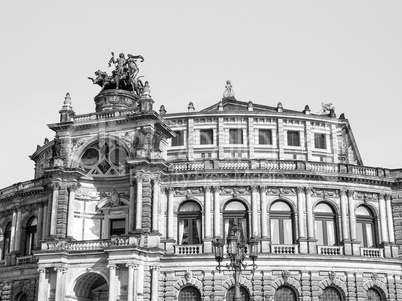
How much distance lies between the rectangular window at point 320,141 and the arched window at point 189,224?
18729 millimetres

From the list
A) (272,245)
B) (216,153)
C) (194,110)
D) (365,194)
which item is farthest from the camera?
(194,110)

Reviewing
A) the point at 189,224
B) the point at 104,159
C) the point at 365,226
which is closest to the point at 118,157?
the point at 104,159

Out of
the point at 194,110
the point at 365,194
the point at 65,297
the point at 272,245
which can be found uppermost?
the point at 194,110

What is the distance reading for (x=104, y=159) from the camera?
4784 centimetres

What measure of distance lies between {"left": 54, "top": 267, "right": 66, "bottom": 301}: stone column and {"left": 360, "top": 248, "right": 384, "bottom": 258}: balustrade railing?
72.8 feet

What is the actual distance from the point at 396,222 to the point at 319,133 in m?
14.5

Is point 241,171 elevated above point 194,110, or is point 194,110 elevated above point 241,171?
point 194,110

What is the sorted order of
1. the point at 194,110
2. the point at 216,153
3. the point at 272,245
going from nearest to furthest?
the point at 272,245 → the point at 216,153 → the point at 194,110

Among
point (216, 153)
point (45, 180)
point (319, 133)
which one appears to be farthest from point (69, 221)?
point (319, 133)

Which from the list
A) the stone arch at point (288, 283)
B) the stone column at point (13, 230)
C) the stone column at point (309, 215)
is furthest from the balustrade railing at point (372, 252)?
the stone column at point (13, 230)

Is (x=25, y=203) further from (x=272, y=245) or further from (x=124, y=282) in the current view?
(x=272, y=245)

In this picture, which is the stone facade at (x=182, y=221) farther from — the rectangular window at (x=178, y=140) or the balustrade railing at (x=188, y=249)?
the rectangular window at (x=178, y=140)

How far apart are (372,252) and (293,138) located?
1630cm

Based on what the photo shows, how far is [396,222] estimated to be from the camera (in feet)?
157
